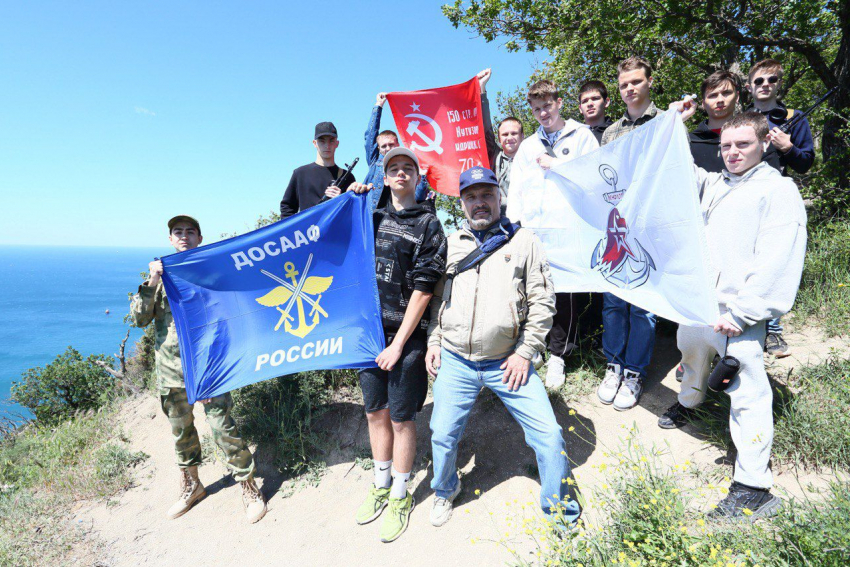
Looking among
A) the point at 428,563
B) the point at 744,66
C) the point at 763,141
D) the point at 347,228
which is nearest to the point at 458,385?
the point at 428,563

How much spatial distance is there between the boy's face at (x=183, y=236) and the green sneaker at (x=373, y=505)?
9.09 ft

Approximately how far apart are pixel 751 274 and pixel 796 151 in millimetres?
1729

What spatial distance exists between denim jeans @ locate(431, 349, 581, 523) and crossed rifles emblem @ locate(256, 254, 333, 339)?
126cm

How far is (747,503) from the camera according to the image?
2605 mm

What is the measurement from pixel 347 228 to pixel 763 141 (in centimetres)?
301

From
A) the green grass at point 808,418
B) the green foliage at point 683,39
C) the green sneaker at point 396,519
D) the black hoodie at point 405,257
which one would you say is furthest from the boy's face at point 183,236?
the green foliage at point 683,39

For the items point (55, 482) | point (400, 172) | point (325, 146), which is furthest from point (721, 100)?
point (55, 482)

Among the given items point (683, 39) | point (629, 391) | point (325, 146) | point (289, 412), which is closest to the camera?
point (629, 391)

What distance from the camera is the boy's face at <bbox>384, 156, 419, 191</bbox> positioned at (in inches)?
127

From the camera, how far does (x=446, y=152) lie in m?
5.42

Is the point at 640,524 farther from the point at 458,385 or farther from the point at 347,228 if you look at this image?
the point at 347,228

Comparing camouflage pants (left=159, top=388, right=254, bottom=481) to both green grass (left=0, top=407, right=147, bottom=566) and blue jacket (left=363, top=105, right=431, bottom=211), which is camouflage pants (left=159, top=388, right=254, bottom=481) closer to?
green grass (left=0, top=407, right=147, bottom=566)

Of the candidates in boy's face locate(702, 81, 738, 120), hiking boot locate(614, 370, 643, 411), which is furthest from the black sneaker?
boy's face locate(702, 81, 738, 120)

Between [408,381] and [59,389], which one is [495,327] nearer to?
[408,381]
